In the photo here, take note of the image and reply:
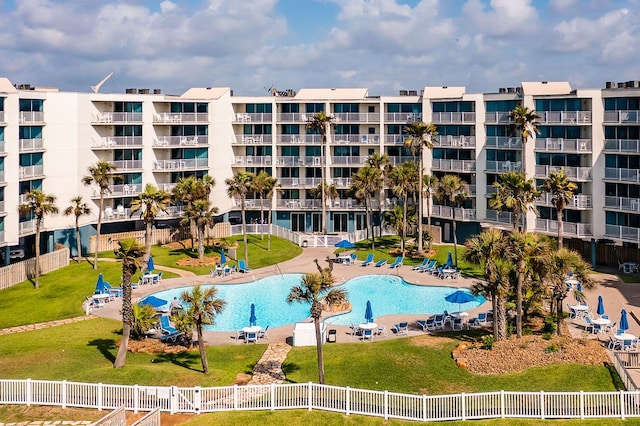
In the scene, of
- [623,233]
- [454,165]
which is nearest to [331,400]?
[623,233]

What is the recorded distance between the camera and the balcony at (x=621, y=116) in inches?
1881

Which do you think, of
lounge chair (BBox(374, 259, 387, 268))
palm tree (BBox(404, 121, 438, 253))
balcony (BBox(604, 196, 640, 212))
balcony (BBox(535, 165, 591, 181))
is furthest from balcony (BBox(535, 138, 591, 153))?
lounge chair (BBox(374, 259, 387, 268))

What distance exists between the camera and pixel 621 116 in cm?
4875

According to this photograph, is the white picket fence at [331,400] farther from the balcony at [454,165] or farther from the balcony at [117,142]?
the balcony at [454,165]

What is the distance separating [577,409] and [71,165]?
45.2 m

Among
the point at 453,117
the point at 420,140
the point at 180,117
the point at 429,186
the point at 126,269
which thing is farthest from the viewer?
the point at 180,117

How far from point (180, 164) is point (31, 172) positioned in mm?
15379

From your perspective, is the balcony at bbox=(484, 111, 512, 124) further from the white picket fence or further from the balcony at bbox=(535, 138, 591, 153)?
the white picket fence

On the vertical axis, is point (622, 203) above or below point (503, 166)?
below

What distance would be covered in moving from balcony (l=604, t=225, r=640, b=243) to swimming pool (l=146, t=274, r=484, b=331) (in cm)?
1394

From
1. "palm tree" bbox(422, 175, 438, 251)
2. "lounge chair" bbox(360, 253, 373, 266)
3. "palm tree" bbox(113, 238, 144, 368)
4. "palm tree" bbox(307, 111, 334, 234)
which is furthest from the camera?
"palm tree" bbox(307, 111, 334, 234)

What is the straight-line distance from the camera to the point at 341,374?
28422 millimetres

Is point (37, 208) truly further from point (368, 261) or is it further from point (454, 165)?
point (454, 165)

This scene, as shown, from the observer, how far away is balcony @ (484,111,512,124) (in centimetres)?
5662
